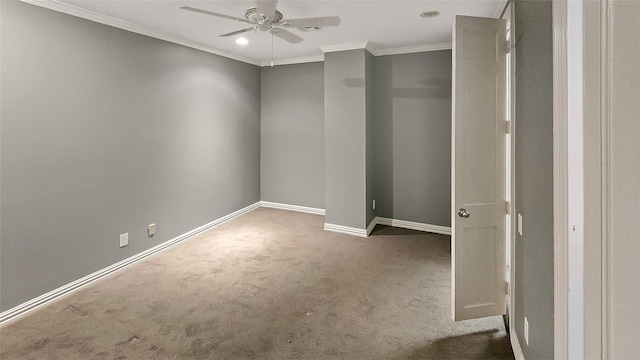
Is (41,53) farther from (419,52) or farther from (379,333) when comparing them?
(419,52)

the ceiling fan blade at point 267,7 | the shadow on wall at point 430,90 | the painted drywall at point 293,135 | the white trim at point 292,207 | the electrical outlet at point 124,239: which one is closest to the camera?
the ceiling fan blade at point 267,7

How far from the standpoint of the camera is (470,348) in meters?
2.21

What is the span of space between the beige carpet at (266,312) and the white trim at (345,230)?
0.47 metres

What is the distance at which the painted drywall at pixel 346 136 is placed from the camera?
173 inches

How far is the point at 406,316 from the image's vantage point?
102 inches

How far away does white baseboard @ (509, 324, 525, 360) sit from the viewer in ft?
6.58

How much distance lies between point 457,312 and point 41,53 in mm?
3851
